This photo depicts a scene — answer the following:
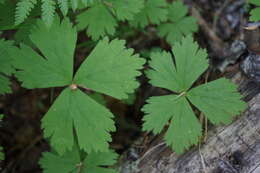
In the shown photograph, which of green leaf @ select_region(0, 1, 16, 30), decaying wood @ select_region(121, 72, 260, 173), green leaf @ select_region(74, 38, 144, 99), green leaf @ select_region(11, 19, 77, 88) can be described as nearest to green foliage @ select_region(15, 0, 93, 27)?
green leaf @ select_region(11, 19, 77, 88)

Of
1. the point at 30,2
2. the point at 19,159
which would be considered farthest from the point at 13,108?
the point at 30,2

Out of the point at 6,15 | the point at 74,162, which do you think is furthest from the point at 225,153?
the point at 6,15

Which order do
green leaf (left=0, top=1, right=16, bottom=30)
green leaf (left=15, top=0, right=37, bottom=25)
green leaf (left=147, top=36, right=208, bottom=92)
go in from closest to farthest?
green leaf (left=15, top=0, right=37, bottom=25), green leaf (left=147, top=36, right=208, bottom=92), green leaf (left=0, top=1, right=16, bottom=30)

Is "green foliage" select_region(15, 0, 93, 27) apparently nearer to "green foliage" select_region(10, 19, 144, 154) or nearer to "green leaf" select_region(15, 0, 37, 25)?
"green leaf" select_region(15, 0, 37, 25)

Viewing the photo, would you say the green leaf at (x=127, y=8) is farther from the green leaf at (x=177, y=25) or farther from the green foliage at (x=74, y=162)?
the green foliage at (x=74, y=162)

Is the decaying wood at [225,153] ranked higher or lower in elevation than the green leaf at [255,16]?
lower

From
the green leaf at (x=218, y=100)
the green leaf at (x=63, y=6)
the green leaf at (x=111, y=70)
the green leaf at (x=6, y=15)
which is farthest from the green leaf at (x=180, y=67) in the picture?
the green leaf at (x=6, y=15)
